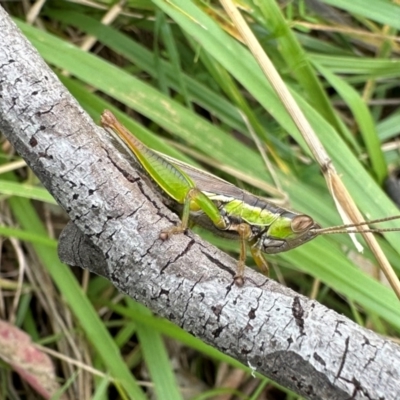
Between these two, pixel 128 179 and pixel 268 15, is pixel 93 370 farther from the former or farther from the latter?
pixel 268 15

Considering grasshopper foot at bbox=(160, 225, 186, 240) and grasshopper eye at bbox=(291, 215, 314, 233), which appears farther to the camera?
grasshopper eye at bbox=(291, 215, 314, 233)

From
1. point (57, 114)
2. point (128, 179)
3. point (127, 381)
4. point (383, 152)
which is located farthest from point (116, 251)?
point (383, 152)

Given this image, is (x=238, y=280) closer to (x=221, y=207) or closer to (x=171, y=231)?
(x=171, y=231)

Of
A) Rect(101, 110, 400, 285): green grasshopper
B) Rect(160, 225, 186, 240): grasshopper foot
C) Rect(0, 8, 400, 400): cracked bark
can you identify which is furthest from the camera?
Rect(101, 110, 400, 285): green grasshopper

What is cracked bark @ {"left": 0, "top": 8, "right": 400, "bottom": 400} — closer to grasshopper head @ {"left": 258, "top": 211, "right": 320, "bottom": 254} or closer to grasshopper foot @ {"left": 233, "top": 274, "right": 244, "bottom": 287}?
grasshopper foot @ {"left": 233, "top": 274, "right": 244, "bottom": 287}

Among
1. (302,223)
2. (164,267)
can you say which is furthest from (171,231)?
(302,223)

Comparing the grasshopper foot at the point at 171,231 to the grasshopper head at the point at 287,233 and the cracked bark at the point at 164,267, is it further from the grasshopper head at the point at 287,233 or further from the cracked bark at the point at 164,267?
the grasshopper head at the point at 287,233

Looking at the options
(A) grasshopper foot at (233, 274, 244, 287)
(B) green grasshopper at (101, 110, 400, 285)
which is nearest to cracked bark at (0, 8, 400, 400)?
(A) grasshopper foot at (233, 274, 244, 287)
